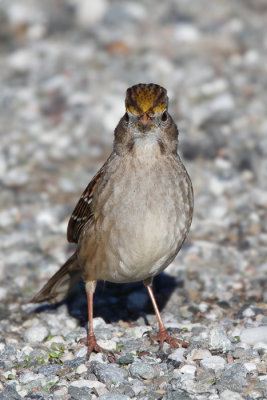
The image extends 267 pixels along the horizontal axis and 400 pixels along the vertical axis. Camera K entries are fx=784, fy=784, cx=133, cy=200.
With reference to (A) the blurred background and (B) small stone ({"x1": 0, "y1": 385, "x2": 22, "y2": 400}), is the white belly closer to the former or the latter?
(A) the blurred background

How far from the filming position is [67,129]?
33.3ft

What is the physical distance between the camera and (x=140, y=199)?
5711 mm

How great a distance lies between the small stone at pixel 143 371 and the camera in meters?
5.35

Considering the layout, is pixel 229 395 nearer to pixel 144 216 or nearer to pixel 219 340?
pixel 219 340

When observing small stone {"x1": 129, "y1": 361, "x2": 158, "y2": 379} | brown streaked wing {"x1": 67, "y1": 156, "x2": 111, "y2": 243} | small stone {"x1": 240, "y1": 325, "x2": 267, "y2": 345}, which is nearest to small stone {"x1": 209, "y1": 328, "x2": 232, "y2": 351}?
small stone {"x1": 240, "y1": 325, "x2": 267, "y2": 345}

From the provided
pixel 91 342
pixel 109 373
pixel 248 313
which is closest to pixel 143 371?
pixel 109 373

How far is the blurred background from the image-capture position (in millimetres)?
7723

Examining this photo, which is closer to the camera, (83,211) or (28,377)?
(28,377)

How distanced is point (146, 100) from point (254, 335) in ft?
6.30

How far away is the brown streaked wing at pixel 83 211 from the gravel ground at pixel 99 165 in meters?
0.77

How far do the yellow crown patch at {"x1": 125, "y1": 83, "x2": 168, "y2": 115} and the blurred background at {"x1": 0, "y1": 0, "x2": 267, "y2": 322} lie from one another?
78.4 inches

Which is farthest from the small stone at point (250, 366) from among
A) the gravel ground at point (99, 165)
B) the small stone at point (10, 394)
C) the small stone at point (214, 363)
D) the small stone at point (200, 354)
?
the small stone at point (10, 394)

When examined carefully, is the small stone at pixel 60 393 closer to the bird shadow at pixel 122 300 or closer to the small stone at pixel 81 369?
the small stone at pixel 81 369

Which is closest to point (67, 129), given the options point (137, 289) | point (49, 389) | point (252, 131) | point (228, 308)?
point (252, 131)
